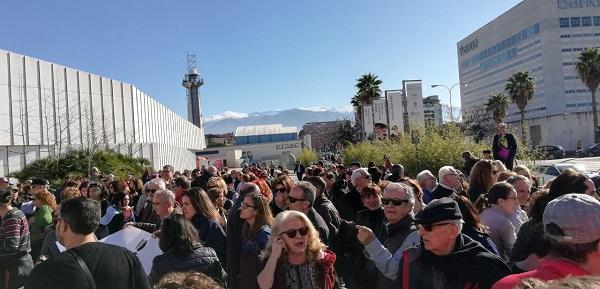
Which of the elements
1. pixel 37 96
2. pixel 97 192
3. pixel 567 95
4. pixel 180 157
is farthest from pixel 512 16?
pixel 97 192

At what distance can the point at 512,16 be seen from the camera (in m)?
112

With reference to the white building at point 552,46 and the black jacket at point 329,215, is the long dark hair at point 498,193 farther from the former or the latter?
the white building at point 552,46

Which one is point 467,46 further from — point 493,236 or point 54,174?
point 493,236

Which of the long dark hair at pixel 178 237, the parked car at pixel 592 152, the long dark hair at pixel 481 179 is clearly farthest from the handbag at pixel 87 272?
the parked car at pixel 592 152

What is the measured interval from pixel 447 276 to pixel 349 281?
6.95ft

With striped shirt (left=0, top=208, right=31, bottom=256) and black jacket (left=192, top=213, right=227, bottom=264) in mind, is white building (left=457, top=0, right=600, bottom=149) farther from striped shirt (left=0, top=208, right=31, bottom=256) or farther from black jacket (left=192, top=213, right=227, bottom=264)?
striped shirt (left=0, top=208, right=31, bottom=256)

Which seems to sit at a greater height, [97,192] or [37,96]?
[37,96]

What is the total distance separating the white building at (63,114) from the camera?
31.0 metres

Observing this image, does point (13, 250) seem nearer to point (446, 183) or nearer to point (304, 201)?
point (304, 201)

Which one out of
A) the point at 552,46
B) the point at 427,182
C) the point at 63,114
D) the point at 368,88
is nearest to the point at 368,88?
the point at 368,88

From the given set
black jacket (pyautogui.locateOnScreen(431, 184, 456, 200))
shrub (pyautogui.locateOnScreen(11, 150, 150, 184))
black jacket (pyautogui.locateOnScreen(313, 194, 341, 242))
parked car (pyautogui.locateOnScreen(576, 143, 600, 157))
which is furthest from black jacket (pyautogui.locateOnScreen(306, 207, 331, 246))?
parked car (pyautogui.locateOnScreen(576, 143, 600, 157))

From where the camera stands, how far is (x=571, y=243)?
241 cm

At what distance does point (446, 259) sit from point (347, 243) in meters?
1.94

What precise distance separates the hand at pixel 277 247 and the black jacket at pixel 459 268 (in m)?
0.99
